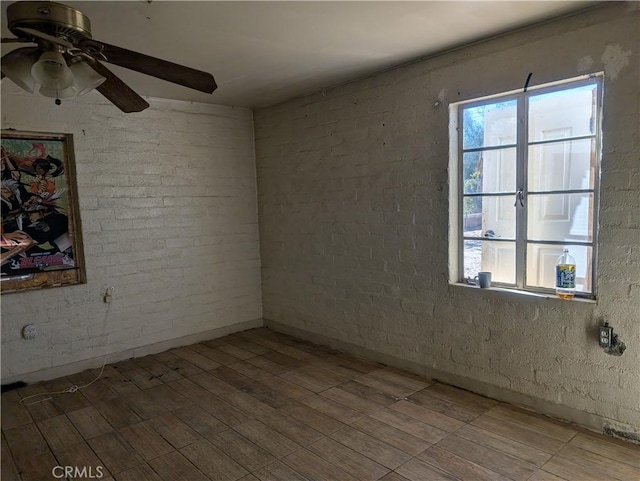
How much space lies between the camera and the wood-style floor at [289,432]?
7.80 feet

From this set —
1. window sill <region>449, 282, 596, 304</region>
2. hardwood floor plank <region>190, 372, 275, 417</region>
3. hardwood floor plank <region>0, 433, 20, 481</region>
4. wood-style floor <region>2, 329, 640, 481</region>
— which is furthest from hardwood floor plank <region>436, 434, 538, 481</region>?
hardwood floor plank <region>0, 433, 20, 481</region>

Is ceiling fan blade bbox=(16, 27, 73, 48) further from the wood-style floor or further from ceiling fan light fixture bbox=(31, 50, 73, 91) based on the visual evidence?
the wood-style floor

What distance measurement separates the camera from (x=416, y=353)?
3.59m

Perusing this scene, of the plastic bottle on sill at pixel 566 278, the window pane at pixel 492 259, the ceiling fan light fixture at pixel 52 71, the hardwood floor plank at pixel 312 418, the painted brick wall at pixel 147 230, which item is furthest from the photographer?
the painted brick wall at pixel 147 230

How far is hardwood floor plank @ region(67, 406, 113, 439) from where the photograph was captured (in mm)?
2857

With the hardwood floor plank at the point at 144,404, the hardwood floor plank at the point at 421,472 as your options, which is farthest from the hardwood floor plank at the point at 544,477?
the hardwood floor plank at the point at 144,404

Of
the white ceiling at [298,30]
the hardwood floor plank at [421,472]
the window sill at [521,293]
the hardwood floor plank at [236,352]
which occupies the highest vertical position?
the white ceiling at [298,30]

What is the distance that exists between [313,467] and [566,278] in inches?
74.8

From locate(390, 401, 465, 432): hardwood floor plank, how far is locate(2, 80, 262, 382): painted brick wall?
2440 mm

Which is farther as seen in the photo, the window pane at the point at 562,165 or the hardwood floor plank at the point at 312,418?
the hardwood floor plank at the point at 312,418

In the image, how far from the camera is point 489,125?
3.10 meters

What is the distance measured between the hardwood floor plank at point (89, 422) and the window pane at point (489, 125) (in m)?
3.23

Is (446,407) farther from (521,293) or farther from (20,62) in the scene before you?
(20,62)

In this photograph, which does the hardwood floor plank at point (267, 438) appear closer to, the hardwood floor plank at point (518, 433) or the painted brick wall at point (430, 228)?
the hardwood floor plank at point (518, 433)
